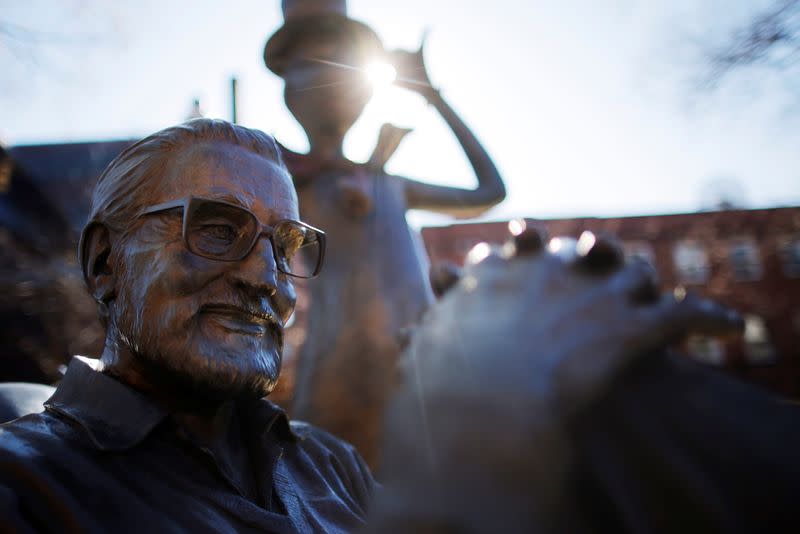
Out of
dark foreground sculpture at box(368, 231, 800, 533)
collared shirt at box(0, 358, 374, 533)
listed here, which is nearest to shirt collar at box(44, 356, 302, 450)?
collared shirt at box(0, 358, 374, 533)

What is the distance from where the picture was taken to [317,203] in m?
3.23

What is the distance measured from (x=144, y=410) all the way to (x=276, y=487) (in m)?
0.35

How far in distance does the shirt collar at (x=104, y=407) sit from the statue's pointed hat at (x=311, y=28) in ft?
7.34

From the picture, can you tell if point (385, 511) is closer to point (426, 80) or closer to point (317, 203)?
point (317, 203)

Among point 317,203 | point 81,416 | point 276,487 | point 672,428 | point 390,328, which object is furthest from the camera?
point 317,203

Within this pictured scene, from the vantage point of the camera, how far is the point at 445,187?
3.52m

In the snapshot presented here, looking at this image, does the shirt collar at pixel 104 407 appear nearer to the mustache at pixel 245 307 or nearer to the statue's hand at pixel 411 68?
the mustache at pixel 245 307

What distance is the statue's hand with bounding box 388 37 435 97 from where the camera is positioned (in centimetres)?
325

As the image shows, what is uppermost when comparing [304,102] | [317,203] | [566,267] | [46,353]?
[304,102]

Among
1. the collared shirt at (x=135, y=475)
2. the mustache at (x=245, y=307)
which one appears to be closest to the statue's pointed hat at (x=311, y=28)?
the mustache at (x=245, y=307)

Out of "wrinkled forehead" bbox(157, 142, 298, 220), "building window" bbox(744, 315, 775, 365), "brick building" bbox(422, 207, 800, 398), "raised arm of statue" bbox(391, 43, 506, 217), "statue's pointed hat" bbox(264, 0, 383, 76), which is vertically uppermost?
"statue's pointed hat" bbox(264, 0, 383, 76)

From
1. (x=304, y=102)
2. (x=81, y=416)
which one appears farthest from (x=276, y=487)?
(x=304, y=102)

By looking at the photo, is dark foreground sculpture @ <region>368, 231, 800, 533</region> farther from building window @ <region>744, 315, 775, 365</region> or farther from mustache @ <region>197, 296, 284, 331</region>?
building window @ <region>744, 315, 775, 365</region>

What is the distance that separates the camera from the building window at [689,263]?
63.6 feet
